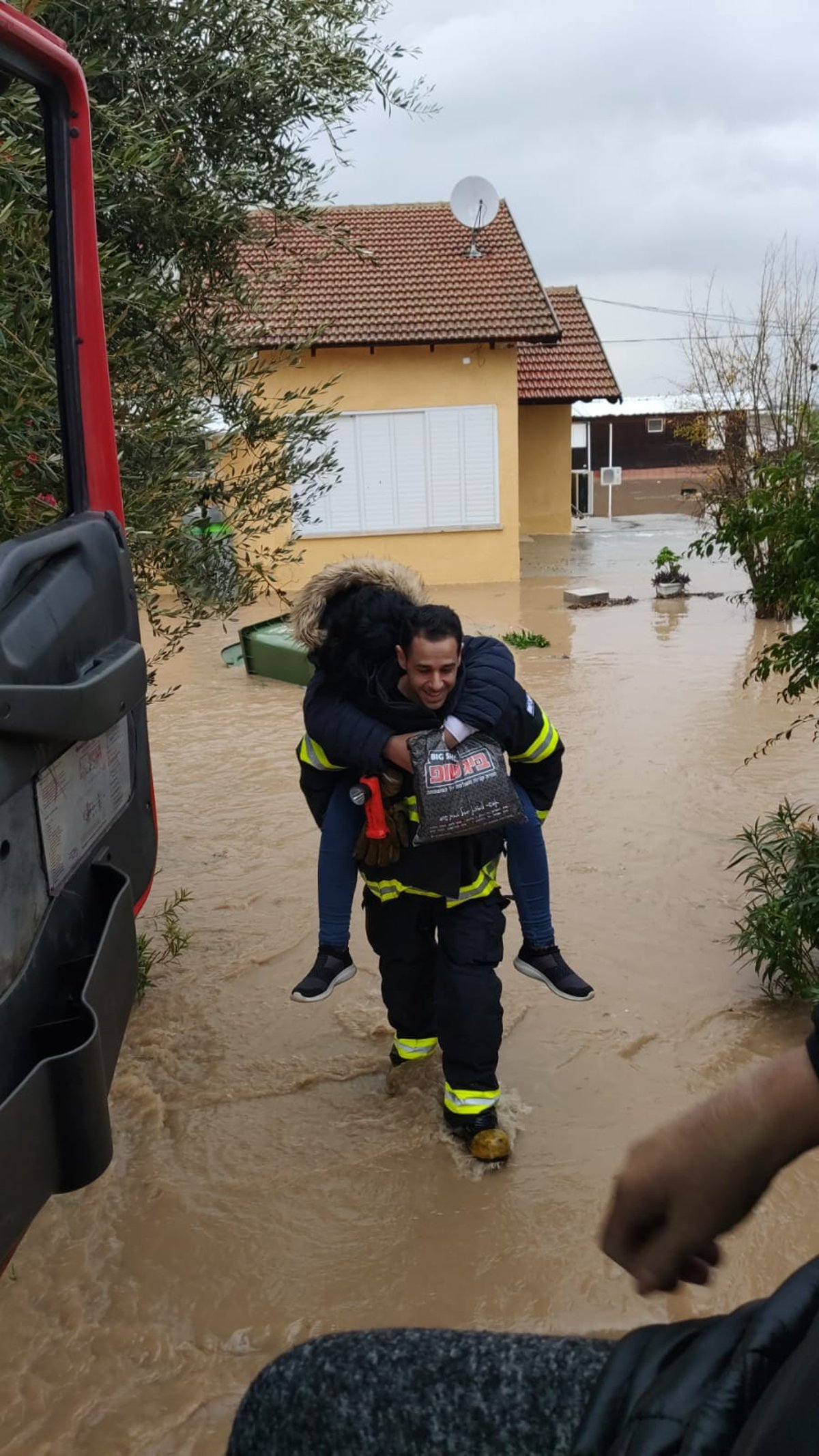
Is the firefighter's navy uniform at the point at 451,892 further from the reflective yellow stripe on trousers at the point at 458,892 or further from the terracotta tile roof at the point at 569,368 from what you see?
the terracotta tile roof at the point at 569,368

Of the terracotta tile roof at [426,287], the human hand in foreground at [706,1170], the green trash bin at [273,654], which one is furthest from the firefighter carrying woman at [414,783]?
the terracotta tile roof at [426,287]

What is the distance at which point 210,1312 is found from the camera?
9.90 ft

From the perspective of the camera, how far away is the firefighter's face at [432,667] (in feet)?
10.6

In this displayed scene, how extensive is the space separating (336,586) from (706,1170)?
2.48m

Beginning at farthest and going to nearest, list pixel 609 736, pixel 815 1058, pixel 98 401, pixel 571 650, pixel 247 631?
pixel 571 650 < pixel 247 631 < pixel 609 736 < pixel 98 401 < pixel 815 1058

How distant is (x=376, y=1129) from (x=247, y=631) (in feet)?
27.0

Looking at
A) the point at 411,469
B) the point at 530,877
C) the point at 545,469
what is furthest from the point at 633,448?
the point at 530,877

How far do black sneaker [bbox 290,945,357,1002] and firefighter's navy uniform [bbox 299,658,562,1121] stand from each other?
135 millimetres

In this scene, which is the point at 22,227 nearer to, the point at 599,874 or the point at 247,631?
the point at 599,874

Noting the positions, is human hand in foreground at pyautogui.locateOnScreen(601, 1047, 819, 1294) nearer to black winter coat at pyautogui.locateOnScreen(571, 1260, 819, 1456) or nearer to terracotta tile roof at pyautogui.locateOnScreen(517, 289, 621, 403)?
black winter coat at pyautogui.locateOnScreen(571, 1260, 819, 1456)

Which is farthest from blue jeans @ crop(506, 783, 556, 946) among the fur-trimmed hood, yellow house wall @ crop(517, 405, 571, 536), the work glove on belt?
yellow house wall @ crop(517, 405, 571, 536)

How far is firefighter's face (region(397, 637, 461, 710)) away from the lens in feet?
10.6

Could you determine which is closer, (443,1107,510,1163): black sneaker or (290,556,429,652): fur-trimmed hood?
(290,556,429,652): fur-trimmed hood

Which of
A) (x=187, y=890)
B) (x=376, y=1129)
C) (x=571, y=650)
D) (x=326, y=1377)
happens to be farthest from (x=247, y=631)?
(x=326, y=1377)
